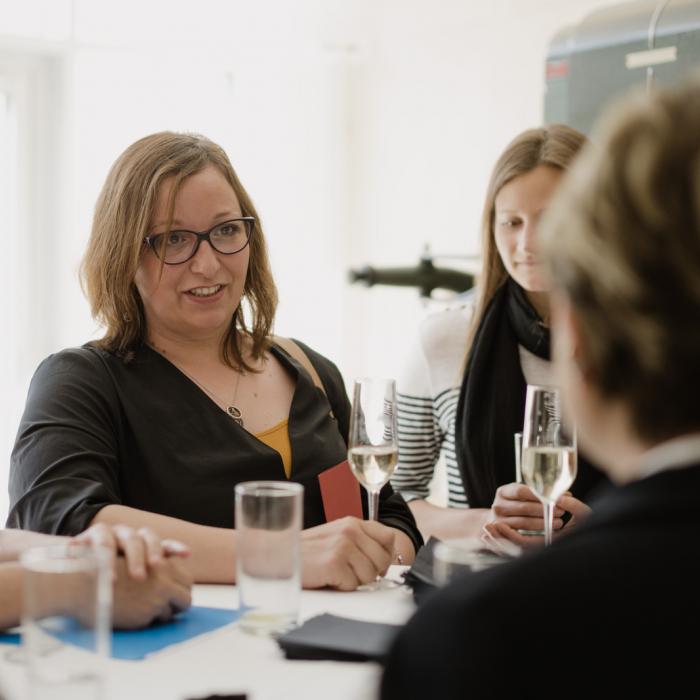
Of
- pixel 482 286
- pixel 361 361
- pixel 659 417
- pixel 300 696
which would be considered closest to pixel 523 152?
pixel 482 286

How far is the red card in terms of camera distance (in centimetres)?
188

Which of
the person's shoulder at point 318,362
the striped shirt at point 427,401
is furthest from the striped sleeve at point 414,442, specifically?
the person's shoulder at point 318,362

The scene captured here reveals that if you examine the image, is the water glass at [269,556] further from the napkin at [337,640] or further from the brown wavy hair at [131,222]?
the brown wavy hair at [131,222]

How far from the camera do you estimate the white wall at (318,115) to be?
14.5 ft

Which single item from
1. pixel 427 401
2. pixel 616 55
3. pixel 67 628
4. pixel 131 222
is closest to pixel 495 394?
pixel 427 401

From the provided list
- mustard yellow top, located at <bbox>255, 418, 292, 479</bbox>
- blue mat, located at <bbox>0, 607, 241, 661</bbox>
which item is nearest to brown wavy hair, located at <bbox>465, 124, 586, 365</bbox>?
mustard yellow top, located at <bbox>255, 418, 292, 479</bbox>

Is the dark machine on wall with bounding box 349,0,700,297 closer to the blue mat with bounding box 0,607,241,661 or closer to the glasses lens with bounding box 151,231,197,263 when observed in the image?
the glasses lens with bounding box 151,231,197,263

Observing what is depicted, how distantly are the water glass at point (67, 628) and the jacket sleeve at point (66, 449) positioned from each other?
52 centimetres

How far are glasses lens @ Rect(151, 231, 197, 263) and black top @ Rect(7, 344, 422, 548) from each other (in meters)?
0.18

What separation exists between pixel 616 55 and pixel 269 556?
230cm

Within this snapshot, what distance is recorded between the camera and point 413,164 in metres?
5.13

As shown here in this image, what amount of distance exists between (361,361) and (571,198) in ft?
15.3

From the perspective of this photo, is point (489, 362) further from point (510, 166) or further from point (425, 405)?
point (510, 166)

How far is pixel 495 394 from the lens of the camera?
2457mm
